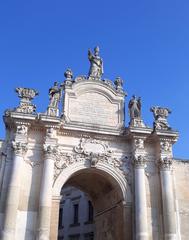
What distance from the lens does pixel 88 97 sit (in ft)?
57.1

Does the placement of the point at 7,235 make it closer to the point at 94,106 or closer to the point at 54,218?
the point at 54,218

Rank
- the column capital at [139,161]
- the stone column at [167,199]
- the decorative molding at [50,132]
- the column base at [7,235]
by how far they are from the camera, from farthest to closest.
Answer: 1. the column capital at [139,161]
2. the decorative molding at [50,132]
3. the stone column at [167,199]
4. the column base at [7,235]

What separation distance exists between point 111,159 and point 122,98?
347 centimetres

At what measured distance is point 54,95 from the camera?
16453 mm


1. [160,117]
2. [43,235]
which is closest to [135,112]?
[160,117]

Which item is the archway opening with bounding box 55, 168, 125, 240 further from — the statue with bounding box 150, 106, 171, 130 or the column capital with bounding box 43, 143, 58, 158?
Answer: the statue with bounding box 150, 106, 171, 130

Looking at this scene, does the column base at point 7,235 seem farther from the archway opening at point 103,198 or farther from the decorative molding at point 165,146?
the decorative molding at point 165,146

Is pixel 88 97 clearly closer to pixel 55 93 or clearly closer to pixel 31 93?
pixel 55 93

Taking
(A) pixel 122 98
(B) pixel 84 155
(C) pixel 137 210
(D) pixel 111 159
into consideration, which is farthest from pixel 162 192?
(A) pixel 122 98

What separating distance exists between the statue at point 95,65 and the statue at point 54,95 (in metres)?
2.16

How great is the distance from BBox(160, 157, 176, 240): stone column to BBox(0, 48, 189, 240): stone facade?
4 centimetres

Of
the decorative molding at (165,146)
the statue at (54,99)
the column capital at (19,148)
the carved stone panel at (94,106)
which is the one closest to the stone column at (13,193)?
the column capital at (19,148)

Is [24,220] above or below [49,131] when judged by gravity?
below

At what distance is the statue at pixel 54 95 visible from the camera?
53.3 feet
